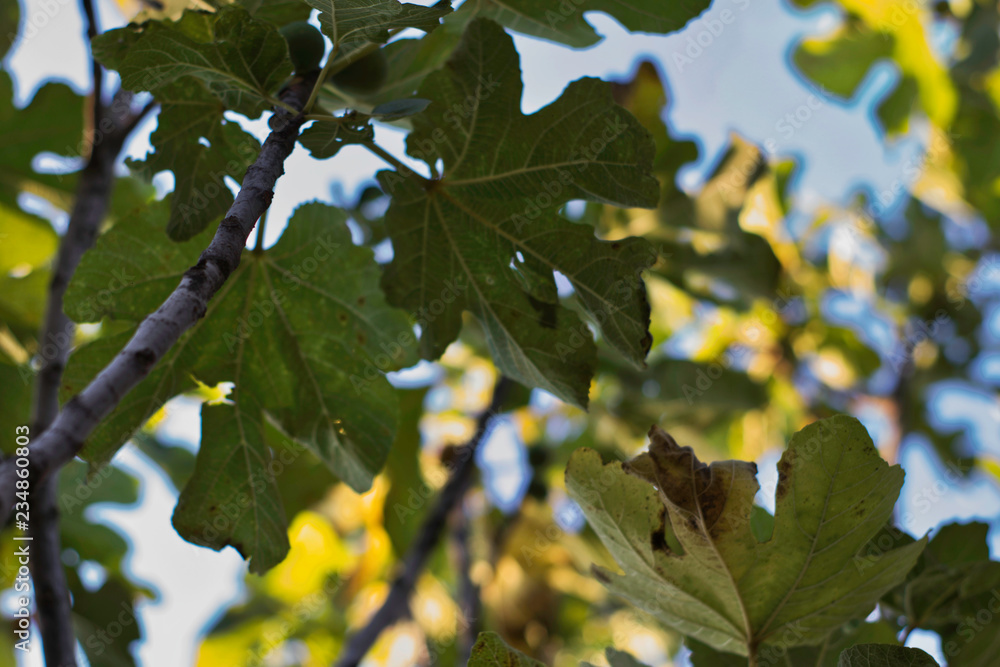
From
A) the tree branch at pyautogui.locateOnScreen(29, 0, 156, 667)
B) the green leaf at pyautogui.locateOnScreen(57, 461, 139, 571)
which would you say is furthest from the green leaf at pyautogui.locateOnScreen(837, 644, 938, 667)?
the green leaf at pyautogui.locateOnScreen(57, 461, 139, 571)

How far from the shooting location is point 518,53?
61.9 inches

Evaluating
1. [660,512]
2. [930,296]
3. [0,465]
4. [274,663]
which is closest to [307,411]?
[660,512]

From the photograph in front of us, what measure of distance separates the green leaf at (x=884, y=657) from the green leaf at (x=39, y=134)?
2963 millimetres

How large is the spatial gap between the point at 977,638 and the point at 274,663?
4711 mm

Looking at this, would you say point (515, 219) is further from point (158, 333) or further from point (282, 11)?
point (158, 333)

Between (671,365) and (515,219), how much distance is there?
2133 millimetres

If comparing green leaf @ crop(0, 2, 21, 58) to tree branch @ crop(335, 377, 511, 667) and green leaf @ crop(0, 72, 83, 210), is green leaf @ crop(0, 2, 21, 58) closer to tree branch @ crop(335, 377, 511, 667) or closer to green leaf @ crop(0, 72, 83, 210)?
green leaf @ crop(0, 72, 83, 210)

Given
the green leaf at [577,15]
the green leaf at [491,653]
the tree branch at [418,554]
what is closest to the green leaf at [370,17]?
the green leaf at [577,15]

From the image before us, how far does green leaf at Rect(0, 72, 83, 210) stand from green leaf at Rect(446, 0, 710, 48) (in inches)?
71.9

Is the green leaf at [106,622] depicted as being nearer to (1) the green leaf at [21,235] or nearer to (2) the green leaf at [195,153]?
(1) the green leaf at [21,235]

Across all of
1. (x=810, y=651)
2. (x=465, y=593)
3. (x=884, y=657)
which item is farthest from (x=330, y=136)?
(x=465, y=593)

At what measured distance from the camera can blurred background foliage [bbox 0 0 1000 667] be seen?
318 centimetres

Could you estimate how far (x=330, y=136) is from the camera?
4.32 feet

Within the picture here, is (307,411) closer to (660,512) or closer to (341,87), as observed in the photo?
(341,87)
